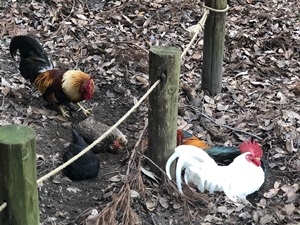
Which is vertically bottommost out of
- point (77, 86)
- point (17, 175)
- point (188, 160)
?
point (188, 160)

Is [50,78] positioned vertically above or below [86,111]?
above

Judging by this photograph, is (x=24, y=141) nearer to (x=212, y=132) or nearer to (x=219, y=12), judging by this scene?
(x=212, y=132)

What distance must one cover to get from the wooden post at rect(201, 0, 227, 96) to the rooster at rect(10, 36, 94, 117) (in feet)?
4.13

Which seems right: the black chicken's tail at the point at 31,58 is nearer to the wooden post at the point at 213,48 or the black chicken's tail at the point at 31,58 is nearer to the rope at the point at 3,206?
the wooden post at the point at 213,48

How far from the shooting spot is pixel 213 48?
5.15 m

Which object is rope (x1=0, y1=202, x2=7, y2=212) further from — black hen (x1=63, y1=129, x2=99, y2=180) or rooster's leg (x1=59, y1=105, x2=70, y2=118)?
rooster's leg (x1=59, y1=105, x2=70, y2=118)

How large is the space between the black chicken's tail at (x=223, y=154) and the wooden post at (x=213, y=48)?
4.23ft

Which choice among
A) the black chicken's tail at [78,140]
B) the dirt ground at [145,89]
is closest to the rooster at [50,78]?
the dirt ground at [145,89]

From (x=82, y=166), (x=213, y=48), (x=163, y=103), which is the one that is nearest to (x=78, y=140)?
(x=82, y=166)

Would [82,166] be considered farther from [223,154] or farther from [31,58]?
[31,58]

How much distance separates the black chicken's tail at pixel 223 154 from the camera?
420 centimetres

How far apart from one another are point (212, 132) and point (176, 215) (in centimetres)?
128

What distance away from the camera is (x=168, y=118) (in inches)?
145

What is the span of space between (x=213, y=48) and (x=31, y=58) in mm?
1884
